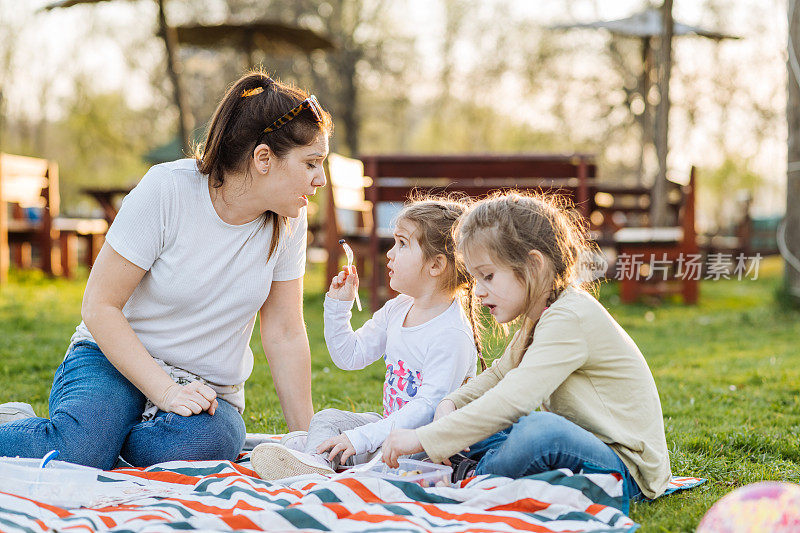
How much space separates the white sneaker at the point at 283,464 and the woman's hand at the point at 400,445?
0.81 ft

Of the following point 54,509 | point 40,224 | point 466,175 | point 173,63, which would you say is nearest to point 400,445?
point 54,509

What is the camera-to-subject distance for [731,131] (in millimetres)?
18922

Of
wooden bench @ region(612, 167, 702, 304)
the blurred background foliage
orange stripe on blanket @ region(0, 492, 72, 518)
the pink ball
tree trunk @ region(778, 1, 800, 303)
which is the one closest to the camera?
the pink ball

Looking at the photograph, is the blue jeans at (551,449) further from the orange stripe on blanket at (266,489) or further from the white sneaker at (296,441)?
the white sneaker at (296,441)

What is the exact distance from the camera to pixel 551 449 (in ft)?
6.42

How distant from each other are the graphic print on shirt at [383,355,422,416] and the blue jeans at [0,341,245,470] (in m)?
0.48

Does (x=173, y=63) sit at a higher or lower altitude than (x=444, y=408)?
higher

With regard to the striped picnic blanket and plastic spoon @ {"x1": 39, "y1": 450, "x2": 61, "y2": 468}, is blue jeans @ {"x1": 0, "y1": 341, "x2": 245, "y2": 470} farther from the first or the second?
the striped picnic blanket

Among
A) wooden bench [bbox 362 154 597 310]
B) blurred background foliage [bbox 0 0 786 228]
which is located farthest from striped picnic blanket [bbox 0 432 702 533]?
blurred background foliage [bbox 0 0 786 228]

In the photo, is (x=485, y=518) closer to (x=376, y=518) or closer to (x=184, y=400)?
(x=376, y=518)

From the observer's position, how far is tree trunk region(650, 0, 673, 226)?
8180 millimetres

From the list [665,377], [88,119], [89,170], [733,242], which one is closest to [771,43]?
[733,242]

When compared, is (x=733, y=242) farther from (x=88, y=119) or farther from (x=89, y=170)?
(x=89, y=170)

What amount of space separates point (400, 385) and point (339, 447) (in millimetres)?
286
